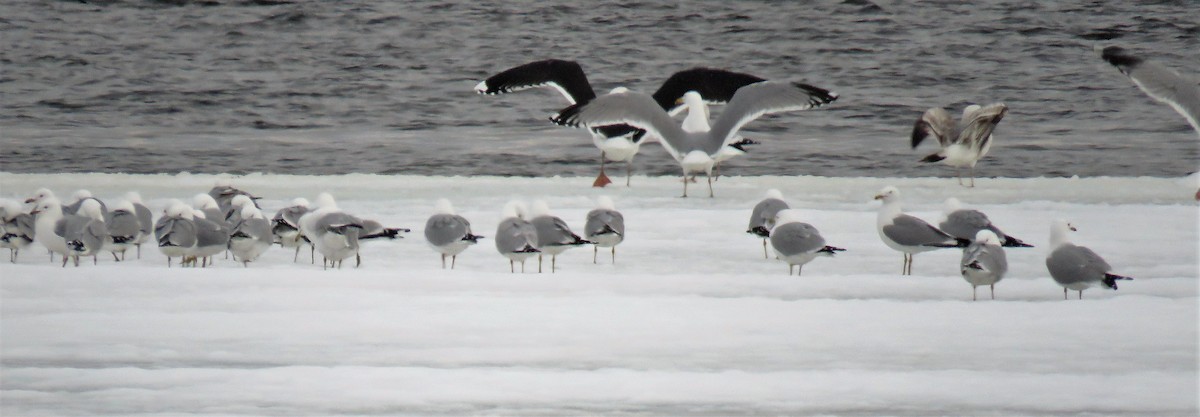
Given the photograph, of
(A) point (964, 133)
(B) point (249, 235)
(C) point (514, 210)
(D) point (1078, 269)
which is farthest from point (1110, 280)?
(A) point (964, 133)

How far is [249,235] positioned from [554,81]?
6.60 meters

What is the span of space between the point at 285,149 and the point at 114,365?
13.8m

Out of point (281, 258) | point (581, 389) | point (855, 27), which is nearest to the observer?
point (581, 389)

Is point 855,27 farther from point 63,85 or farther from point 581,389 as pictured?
point 581,389

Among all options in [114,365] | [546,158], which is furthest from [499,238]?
[546,158]

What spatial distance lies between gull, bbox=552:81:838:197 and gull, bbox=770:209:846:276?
3.77 meters

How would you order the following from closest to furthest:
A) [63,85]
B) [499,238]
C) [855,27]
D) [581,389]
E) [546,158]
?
[581,389]
[499,238]
[546,158]
[63,85]
[855,27]

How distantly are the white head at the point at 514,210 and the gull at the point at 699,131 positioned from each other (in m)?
3.27

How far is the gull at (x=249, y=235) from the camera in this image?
24.1ft

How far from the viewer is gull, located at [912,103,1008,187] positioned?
11953mm

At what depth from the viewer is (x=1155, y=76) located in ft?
37.7

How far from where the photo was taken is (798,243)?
280 inches

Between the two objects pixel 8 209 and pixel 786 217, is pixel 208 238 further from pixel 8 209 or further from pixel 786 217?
pixel 786 217

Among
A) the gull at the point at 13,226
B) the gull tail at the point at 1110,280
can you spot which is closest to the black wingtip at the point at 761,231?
the gull tail at the point at 1110,280
